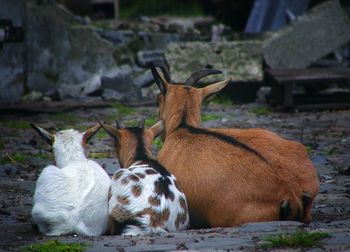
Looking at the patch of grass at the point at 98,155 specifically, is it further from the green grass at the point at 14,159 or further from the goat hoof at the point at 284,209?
the goat hoof at the point at 284,209

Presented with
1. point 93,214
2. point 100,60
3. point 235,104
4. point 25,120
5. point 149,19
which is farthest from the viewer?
point 149,19

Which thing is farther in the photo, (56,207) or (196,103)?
(196,103)

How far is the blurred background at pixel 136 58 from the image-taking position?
55.0 feet

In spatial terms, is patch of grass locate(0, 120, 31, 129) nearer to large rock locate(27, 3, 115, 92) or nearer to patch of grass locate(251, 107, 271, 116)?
large rock locate(27, 3, 115, 92)

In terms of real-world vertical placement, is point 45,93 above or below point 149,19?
below

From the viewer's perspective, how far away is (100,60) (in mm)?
18203

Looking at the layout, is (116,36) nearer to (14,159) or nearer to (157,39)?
(157,39)

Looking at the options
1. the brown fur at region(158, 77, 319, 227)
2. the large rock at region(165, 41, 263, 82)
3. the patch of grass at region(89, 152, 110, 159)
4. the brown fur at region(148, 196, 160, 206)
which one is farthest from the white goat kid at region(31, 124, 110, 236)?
the large rock at region(165, 41, 263, 82)

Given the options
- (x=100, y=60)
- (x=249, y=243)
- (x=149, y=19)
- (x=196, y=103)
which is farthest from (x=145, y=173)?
(x=149, y=19)

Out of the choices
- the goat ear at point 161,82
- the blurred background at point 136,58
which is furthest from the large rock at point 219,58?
the goat ear at point 161,82

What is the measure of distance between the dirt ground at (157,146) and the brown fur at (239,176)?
0.30m

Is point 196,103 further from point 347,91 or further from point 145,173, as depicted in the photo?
point 347,91

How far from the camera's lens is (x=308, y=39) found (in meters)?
17.6

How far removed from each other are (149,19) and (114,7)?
83 cm
